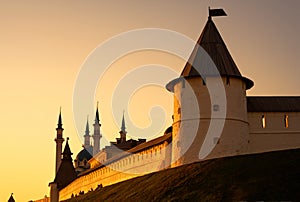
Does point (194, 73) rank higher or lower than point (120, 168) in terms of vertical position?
higher

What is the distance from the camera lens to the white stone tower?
36594 millimetres

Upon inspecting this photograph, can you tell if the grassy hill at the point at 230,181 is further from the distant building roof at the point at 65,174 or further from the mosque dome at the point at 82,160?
the mosque dome at the point at 82,160

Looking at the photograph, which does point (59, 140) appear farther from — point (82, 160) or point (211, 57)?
point (211, 57)

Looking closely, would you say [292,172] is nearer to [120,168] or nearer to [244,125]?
[244,125]

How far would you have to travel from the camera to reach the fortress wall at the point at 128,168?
4269 centimetres

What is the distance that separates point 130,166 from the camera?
50125mm

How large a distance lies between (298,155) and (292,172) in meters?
2.67

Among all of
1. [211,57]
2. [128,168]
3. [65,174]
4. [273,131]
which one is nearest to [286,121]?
[273,131]

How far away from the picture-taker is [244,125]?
3731 centimetres

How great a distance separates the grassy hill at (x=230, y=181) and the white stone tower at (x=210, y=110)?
238cm

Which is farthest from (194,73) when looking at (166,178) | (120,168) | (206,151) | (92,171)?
(92,171)

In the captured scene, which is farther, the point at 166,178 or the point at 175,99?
the point at 175,99

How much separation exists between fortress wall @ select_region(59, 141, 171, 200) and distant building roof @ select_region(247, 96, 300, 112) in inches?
262

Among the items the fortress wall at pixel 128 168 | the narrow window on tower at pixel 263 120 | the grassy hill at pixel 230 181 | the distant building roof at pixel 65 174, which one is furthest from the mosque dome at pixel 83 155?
the narrow window on tower at pixel 263 120
